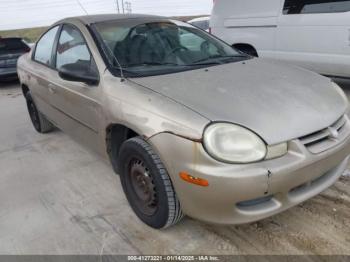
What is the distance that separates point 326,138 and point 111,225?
64.3 inches

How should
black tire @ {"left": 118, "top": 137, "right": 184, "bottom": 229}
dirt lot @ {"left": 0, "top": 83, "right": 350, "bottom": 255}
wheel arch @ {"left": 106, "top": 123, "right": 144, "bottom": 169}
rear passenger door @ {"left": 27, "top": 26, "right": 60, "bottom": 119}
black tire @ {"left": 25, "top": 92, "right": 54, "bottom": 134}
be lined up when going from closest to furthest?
black tire @ {"left": 118, "top": 137, "right": 184, "bottom": 229} < dirt lot @ {"left": 0, "top": 83, "right": 350, "bottom": 255} < wheel arch @ {"left": 106, "top": 123, "right": 144, "bottom": 169} < rear passenger door @ {"left": 27, "top": 26, "right": 60, "bottom": 119} < black tire @ {"left": 25, "top": 92, "right": 54, "bottom": 134}

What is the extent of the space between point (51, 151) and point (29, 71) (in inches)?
39.3

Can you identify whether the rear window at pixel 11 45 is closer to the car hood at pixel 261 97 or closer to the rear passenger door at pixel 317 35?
the rear passenger door at pixel 317 35


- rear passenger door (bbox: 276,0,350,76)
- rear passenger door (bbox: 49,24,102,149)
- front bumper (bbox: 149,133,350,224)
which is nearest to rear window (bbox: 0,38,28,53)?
rear passenger door (bbox: 49,24,102,149)

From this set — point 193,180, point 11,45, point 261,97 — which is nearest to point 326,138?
point 261,97

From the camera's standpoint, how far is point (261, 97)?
2.23 meters

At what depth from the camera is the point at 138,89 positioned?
2.39 metres

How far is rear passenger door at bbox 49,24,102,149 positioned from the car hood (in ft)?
1.70

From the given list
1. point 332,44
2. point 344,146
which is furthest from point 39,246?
point 332,44

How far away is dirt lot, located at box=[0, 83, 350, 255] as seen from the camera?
2.31m

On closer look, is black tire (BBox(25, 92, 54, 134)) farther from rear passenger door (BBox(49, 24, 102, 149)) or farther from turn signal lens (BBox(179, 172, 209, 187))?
turn signal lens (BBox(179, 172, 209, 187))

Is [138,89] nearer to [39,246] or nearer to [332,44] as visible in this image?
[39,246]

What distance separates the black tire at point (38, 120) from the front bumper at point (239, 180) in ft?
9.42

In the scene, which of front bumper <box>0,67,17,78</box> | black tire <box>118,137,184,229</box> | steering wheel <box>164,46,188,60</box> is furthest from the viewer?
front bumper <box>0,67,17,78</box>
